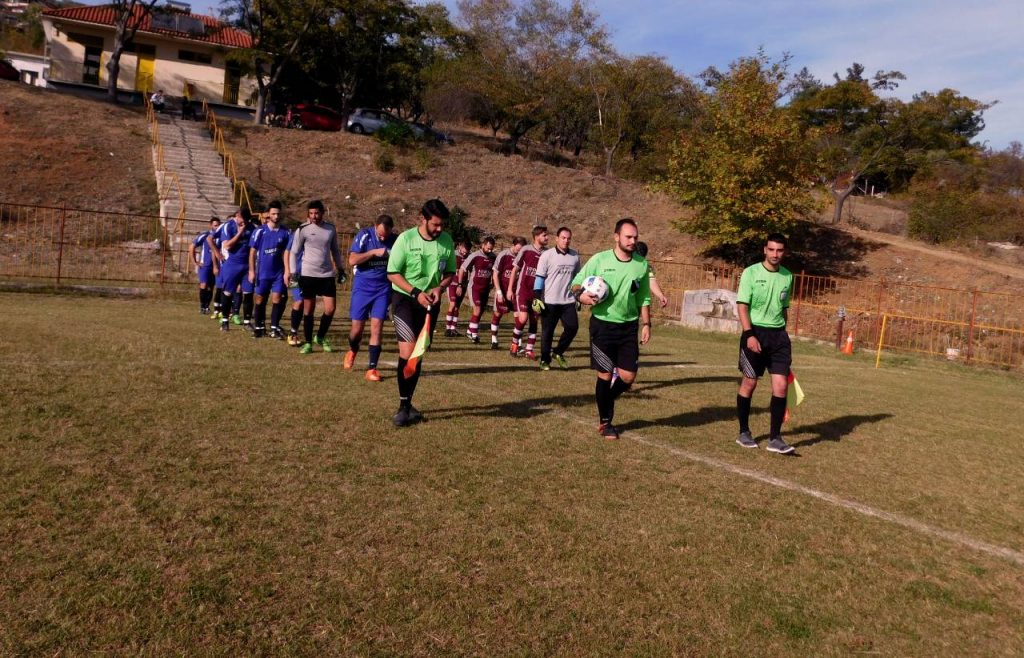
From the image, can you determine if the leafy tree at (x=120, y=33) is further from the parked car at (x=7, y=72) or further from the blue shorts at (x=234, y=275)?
the blue shorts at (x=234, y=275)

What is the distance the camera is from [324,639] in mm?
3330

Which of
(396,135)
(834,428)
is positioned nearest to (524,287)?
(834,428)

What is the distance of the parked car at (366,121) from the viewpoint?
4441 cm

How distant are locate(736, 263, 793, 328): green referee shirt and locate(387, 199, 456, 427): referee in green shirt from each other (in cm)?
278

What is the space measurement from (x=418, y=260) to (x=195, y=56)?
4399 centimetres

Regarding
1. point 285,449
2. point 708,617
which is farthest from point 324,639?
point 285,449

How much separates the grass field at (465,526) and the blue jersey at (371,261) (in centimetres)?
145

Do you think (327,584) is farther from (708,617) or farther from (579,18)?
(579,18)

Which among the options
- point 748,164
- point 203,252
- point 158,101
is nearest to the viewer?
point 203,252

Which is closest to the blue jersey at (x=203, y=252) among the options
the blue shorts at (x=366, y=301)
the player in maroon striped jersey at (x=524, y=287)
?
the player in maroon striped jersey at (x=524, y=287)

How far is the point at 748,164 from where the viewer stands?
2858 centimetres

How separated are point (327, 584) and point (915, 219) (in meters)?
39.7

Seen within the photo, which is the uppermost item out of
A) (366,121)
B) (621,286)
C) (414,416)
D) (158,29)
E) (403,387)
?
(158,29)

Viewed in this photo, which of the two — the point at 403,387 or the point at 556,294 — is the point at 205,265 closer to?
the point at 556,294
